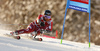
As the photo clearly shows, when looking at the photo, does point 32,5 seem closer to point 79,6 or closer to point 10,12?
point 10,12

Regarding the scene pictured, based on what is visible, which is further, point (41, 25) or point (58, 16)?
point (58, 16)

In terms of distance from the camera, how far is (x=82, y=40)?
11.5 metres

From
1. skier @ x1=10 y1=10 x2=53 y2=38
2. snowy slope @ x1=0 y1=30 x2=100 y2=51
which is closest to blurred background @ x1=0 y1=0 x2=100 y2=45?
skier @ x1=10 y1=10 x2=53 y2=38

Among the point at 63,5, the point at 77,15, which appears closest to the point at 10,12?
the point at 63,5

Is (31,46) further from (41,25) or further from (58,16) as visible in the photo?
(58,16)

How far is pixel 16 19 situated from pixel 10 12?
3.80ft

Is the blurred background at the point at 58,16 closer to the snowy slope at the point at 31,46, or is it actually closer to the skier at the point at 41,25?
the skier at the point at 41,25

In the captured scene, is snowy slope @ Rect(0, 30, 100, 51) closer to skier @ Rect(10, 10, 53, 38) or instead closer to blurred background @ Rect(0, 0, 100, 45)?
skier @ Rect(10, 10, 53, 38)

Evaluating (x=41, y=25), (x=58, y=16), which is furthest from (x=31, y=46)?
(x=58, y=16)

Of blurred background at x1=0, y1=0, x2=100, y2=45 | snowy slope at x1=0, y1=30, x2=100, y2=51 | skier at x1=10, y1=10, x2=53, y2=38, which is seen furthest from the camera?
blurred background at x1=0, y1=0, x2=100, y2=45

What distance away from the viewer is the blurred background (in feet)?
35.9

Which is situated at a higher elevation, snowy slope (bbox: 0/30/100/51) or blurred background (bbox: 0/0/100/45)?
blurred background (bbox: 0/0/100/45)

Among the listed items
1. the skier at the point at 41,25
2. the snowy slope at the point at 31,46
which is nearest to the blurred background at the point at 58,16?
the skier at the point at 41,25

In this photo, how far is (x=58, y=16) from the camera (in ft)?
42.5
